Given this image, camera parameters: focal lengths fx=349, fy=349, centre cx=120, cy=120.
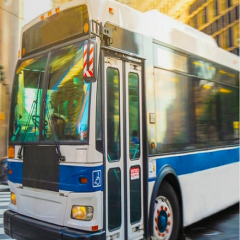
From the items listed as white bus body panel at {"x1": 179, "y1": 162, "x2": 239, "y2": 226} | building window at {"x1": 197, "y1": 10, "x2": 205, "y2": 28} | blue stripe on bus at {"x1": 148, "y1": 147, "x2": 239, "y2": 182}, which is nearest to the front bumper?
blue stripe on bus at {"x1": 148, "y1": 147, "x2": 239, "y2": 182}

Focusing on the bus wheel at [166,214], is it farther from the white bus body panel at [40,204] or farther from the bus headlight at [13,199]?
the bus headlight at [13,199]

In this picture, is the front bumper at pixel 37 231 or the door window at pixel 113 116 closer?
the front bumper at pixel 37 231

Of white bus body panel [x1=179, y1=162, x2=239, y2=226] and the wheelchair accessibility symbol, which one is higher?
the wheelchair accessibility symbol

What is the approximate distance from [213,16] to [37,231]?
61905 mm

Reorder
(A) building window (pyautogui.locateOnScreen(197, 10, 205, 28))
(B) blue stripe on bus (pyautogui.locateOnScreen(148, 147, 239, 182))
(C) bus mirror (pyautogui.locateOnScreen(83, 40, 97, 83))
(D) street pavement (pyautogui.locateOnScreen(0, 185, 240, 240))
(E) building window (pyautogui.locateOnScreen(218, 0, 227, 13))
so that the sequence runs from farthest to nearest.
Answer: (A) building window (pyautogui.locateOnScreen(197, 10, 205, 28)), (E) building window (pyautogui.locateOnScreen(218, 0, 227, 13)), (D) street pavement (pyautogui.locateOnScreen(0, 185, 240, 240)), (B) blue stripe on bus (pyautogui.locateOnScreen(148, 147, 239, 182)), (C) bus mirror (pyautogui.locateOnScreen(83, 40, 97, 83))

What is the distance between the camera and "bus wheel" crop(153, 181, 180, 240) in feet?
15.9

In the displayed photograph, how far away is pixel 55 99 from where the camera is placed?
427 centimetres

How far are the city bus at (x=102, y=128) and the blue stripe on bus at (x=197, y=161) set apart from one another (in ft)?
0.10

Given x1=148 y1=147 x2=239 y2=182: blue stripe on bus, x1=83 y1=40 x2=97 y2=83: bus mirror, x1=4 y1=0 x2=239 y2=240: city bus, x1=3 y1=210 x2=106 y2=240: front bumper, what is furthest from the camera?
x1=148 y1=147 x2=239 y2=182: blue stripe on bus

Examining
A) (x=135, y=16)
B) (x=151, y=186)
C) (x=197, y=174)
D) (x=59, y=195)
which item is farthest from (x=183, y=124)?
(x=59, y=195)

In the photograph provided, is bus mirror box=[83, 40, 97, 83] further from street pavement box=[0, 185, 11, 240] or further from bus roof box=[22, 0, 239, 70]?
street pavement box=[0, 185, 11, 240]

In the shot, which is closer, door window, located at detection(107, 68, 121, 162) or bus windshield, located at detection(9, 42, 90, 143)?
bus windshield, located at detection(9, 42, 90, 143)

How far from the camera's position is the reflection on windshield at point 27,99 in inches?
176

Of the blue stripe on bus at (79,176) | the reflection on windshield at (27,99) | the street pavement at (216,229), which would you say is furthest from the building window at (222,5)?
the blue stripe on bus at (79,176)
